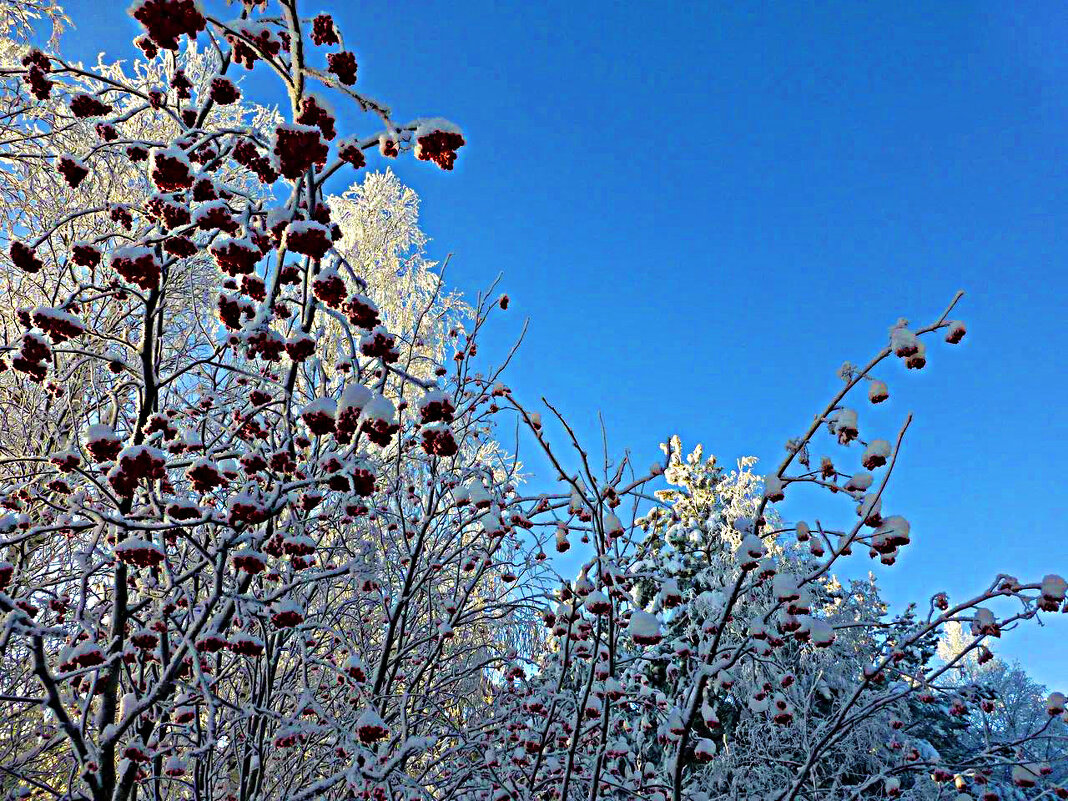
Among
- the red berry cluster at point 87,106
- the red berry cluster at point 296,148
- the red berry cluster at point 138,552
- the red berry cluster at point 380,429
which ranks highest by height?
the red berry cluster at point 87,106

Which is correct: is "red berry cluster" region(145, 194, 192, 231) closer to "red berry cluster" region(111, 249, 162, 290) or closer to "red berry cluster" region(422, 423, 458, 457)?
"red berry cluster" region(111, 249, 162, 290)

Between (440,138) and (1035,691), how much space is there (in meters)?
21.2

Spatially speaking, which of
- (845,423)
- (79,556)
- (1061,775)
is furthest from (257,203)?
(1061,775)

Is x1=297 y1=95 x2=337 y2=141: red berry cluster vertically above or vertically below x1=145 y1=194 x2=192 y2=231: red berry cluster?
above

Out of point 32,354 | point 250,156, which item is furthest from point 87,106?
point 32,354

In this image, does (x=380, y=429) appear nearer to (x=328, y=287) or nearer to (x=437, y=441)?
(x=437, y=441)

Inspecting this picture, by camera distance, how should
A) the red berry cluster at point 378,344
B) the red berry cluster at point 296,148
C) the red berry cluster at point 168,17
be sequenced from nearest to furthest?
the red berry cluster at point 296,148 < the red berry cluster at point 168,17 < the red berry cluster at point 378,344

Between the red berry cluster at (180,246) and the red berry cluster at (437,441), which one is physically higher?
the red berry cluster at (180,246)

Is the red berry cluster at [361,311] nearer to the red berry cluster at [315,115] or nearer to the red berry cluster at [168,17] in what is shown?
the red berry cluster at [315,115]

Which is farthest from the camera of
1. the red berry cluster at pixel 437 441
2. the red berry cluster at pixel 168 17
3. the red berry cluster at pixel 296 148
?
the red berry cluster at pixel 437 441

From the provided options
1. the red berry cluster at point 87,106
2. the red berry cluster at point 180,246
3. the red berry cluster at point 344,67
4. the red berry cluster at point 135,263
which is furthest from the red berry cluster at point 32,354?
the red berry cluster at point 344,67

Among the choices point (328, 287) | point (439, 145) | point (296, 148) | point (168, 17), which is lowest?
point (328, 287)

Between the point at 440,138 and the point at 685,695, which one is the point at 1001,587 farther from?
the point at 440,138

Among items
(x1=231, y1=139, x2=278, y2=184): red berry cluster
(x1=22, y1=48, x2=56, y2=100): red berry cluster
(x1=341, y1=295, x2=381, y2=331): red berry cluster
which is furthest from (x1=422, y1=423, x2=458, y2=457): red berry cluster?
(x1=22, y1=48, x2=56, y2=100): red berry cluster
